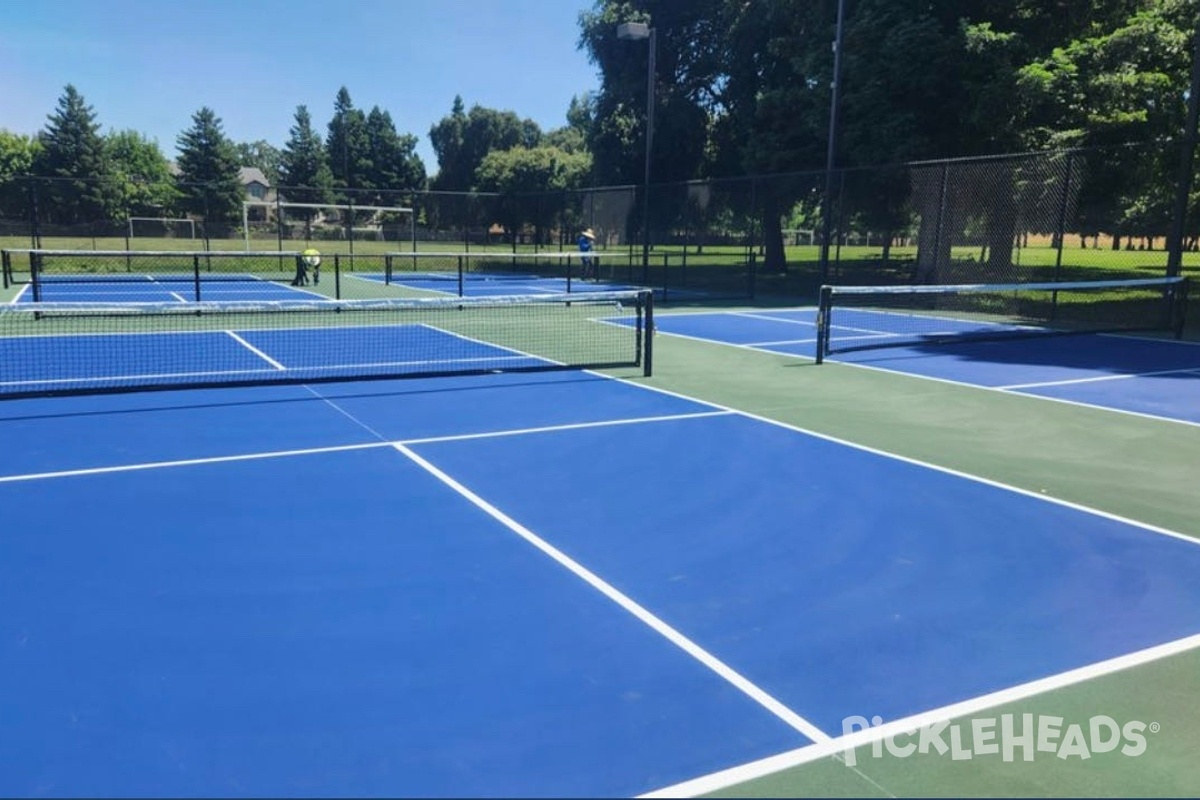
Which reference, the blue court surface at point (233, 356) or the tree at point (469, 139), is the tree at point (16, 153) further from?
the blue court surface at point (233, 356)

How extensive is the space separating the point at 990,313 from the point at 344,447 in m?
17.7

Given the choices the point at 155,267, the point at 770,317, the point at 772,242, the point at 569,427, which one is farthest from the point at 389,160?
the point at 569,427

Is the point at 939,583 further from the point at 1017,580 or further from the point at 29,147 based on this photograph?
the point at 29,147

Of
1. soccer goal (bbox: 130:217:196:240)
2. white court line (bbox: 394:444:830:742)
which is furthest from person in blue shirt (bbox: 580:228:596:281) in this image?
white court line (bbox: 394:444:830:742)

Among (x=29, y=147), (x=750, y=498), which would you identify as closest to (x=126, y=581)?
(x=750, y=498)

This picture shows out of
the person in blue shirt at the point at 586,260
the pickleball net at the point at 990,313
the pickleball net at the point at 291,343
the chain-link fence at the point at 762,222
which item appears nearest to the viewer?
the pickleball net at the point at 291,343

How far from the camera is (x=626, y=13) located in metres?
36.4

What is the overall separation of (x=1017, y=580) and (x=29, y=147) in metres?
100

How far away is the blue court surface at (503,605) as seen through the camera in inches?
129

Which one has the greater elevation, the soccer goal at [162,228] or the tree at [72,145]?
the tree at [72,145]

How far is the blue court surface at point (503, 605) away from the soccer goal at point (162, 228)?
Result: 3752 cm

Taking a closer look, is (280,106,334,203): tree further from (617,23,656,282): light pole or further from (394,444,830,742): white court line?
(394,444,830,742): white court line

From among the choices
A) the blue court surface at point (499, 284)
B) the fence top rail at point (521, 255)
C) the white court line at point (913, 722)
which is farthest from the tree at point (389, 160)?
the white court line at point (913, 722)

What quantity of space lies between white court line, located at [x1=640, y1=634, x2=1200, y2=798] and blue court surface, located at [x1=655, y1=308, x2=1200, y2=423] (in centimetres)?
636
